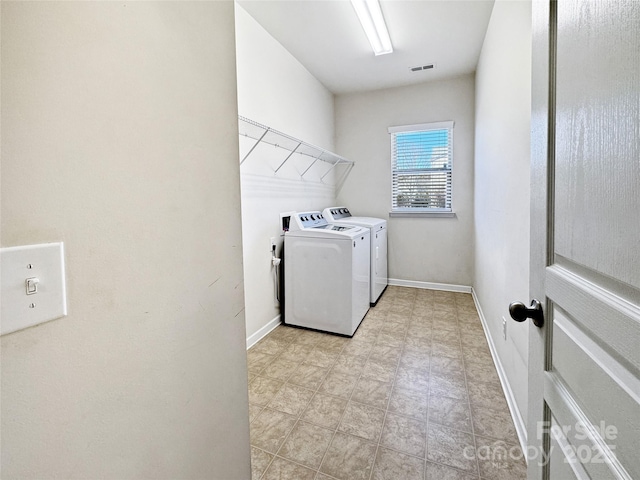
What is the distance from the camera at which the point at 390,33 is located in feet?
8.80

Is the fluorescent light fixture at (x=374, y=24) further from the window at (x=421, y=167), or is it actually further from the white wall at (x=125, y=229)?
the white wall at (x=125, y=229)

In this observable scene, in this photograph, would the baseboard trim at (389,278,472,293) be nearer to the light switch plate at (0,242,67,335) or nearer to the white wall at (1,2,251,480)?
the white wall at (1,2,251,480)

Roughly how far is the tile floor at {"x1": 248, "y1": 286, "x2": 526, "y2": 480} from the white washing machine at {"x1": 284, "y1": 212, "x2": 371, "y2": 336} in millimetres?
156

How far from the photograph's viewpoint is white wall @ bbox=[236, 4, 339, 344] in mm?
2428

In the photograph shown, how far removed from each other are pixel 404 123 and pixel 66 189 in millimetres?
4007

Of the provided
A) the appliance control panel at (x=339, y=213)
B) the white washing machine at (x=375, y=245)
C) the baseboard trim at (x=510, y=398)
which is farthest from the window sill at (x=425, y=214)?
the baseboard trim at (x=510, y=398)

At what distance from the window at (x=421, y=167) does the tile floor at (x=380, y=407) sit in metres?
1.77

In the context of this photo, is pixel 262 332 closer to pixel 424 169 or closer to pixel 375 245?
pixel 375 245

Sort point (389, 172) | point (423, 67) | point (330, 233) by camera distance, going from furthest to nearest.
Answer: point (389, 172) < point (423, 67) < point (330, 233)

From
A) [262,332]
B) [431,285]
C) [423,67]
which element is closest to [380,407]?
[262,332]

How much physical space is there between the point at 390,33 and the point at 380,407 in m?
3.07

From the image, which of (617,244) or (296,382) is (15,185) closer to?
(617,244)

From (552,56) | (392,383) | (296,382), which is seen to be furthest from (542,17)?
(296,382)

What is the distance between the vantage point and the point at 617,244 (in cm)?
45
